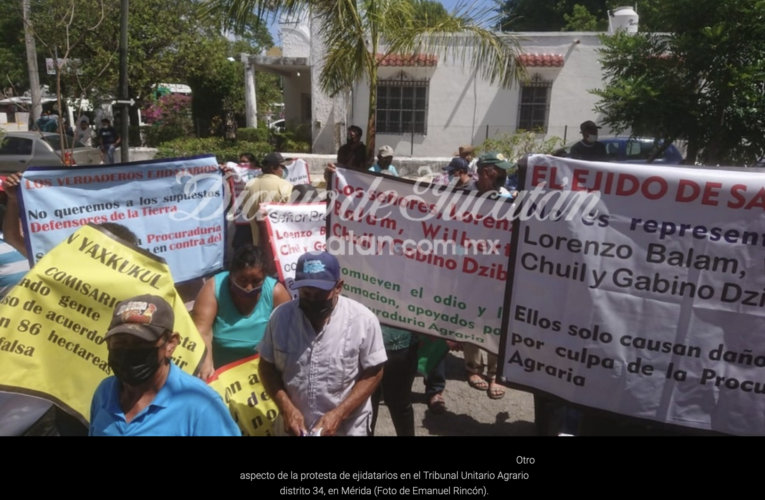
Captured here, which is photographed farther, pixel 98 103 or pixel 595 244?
pixel 98 103

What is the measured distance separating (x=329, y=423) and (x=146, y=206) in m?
2.92

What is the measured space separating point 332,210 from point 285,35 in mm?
18175

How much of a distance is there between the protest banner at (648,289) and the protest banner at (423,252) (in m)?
0.45

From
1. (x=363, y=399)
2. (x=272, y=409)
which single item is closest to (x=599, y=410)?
(x=363, y=399)

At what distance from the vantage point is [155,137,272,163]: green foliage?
55.5ft

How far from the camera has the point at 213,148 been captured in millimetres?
17453

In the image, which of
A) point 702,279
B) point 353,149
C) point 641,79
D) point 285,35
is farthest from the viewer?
point 285,35

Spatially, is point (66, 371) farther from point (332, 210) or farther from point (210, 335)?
point (332, 210)

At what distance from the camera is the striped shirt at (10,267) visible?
171 inches

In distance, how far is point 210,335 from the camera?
3.45 meters

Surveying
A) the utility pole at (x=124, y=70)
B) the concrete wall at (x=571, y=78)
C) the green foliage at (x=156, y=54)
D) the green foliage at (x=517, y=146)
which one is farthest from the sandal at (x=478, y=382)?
the green foliage at (x=156, y=54)

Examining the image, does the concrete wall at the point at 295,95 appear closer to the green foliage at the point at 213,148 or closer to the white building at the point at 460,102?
the white building at the point at 460,102

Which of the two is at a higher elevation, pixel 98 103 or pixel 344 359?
pixel 98 103

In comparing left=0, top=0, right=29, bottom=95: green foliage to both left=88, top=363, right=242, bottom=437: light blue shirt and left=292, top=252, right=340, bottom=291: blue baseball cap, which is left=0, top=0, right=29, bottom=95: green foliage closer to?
left=292, top=252, right=340, bottom=291: blue baseball cap
